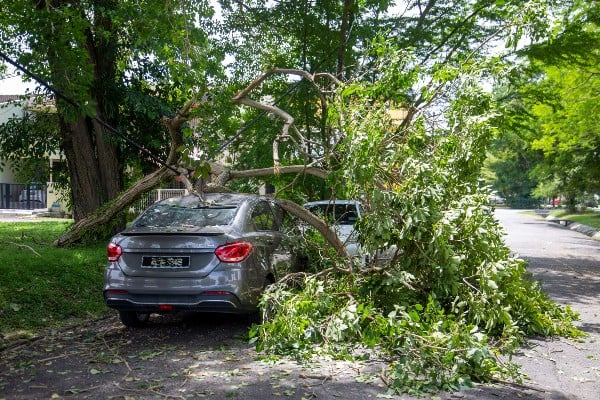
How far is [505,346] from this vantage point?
20.1ft

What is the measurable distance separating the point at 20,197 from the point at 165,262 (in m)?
37.0

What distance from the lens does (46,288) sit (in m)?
9.25

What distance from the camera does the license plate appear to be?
696cm

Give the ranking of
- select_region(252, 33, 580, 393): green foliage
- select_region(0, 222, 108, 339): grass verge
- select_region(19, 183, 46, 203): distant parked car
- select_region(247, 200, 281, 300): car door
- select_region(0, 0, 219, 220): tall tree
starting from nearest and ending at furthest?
select_region(252, 33, 580, 393): green foliage < select_region(247, 200, 281, 300): car door < select_region(0, 222, 108, 339): grass verge < select_region(0, 0, 219, 220): tall tree < select_region(19, 183, 46, 203): distant parked car

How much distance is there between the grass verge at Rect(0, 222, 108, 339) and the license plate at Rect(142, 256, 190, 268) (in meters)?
1.91

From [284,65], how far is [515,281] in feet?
30.5

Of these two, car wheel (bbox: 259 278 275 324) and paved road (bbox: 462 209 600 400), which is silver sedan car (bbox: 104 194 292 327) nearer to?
car wheel (bbox: 259 278 275 324)

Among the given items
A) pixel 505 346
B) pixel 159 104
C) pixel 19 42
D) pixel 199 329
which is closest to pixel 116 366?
pixel 199 329

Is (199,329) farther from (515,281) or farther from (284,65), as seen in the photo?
(284,65)

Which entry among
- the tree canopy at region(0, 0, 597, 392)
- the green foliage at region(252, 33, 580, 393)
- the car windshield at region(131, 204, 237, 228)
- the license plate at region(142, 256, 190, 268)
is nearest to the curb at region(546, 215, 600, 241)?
the tree canopy at region(0, 0, 597, 392)

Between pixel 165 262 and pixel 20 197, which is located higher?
pixel 20 197

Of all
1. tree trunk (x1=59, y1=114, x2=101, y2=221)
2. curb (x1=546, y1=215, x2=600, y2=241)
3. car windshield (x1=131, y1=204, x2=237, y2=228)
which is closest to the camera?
car windshield (x1=131, y1=204, x2=237, y2=228)

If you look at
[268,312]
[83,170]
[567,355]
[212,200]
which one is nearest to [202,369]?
[268,312]

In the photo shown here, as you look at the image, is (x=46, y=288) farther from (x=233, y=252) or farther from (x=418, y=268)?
(x=418, y=268)
